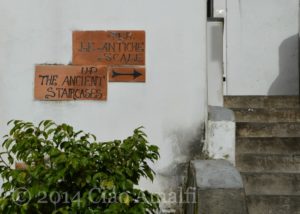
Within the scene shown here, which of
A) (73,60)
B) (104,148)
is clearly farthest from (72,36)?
(104,148)

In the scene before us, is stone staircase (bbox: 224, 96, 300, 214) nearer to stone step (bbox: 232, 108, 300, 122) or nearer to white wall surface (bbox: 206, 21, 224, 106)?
stone step (bbox: 232, 108, 300, 122)

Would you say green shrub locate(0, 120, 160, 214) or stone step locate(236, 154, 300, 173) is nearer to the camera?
green shrub locate(0, 120, 160, 214)

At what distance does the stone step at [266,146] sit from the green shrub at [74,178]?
1.93 m

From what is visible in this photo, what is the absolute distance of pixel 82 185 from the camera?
3.42m

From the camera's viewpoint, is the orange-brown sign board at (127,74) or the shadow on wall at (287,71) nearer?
the orange-brown sign board at (127,74)

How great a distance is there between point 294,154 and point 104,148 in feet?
7.93

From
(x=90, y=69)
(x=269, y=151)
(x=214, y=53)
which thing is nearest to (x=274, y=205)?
(x=269, y=151)

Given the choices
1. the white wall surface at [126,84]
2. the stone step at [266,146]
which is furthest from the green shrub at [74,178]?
the stone step at [266,146]

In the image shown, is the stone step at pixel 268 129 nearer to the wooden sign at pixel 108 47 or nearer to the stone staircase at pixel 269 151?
the stone staircase at pixel 269 151

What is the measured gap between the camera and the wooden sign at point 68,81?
16.1ft

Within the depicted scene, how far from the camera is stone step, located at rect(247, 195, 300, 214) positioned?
4504 millimetres

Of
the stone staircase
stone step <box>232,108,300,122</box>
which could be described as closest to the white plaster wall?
the stone staircase

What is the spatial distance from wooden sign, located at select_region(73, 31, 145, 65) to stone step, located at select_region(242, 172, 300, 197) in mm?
1604

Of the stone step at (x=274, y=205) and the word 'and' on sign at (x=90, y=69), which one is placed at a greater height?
the word 'and' on sign at (x=90, y=69)
